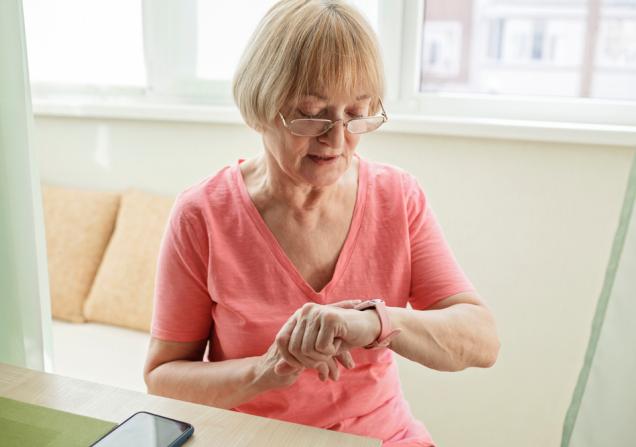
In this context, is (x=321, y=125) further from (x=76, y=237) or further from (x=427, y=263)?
(x=76, y=237)

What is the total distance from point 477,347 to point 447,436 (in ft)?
2.98

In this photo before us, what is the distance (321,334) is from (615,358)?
28.5 inches

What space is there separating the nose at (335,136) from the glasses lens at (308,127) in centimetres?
2

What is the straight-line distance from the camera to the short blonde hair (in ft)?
3.86

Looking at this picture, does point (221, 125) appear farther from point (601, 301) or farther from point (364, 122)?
point (601, 301)

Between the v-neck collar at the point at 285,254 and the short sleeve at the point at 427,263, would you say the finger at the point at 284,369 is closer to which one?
the v-neck collar at the point at 285,254

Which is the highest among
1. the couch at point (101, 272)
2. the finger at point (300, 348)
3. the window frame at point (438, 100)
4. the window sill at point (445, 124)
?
the window frame at point (438, 100)

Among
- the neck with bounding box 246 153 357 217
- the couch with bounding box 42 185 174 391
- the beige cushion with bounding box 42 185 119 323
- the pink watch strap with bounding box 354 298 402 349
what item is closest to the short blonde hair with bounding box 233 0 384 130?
the neck with bounding box 246 153 357 217

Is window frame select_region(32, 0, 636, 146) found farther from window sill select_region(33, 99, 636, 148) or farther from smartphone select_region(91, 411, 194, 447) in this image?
smartphone select_region(91, 411, 194, 447)

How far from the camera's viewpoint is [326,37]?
118 centimetres

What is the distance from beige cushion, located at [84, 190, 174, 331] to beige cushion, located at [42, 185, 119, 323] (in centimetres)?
8

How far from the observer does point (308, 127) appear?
3.90 feet

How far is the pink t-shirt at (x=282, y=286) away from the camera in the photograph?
126 centimetres

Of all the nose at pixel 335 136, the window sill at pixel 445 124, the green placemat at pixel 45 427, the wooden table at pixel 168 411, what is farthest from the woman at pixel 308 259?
the window sill at pixel 445 124
